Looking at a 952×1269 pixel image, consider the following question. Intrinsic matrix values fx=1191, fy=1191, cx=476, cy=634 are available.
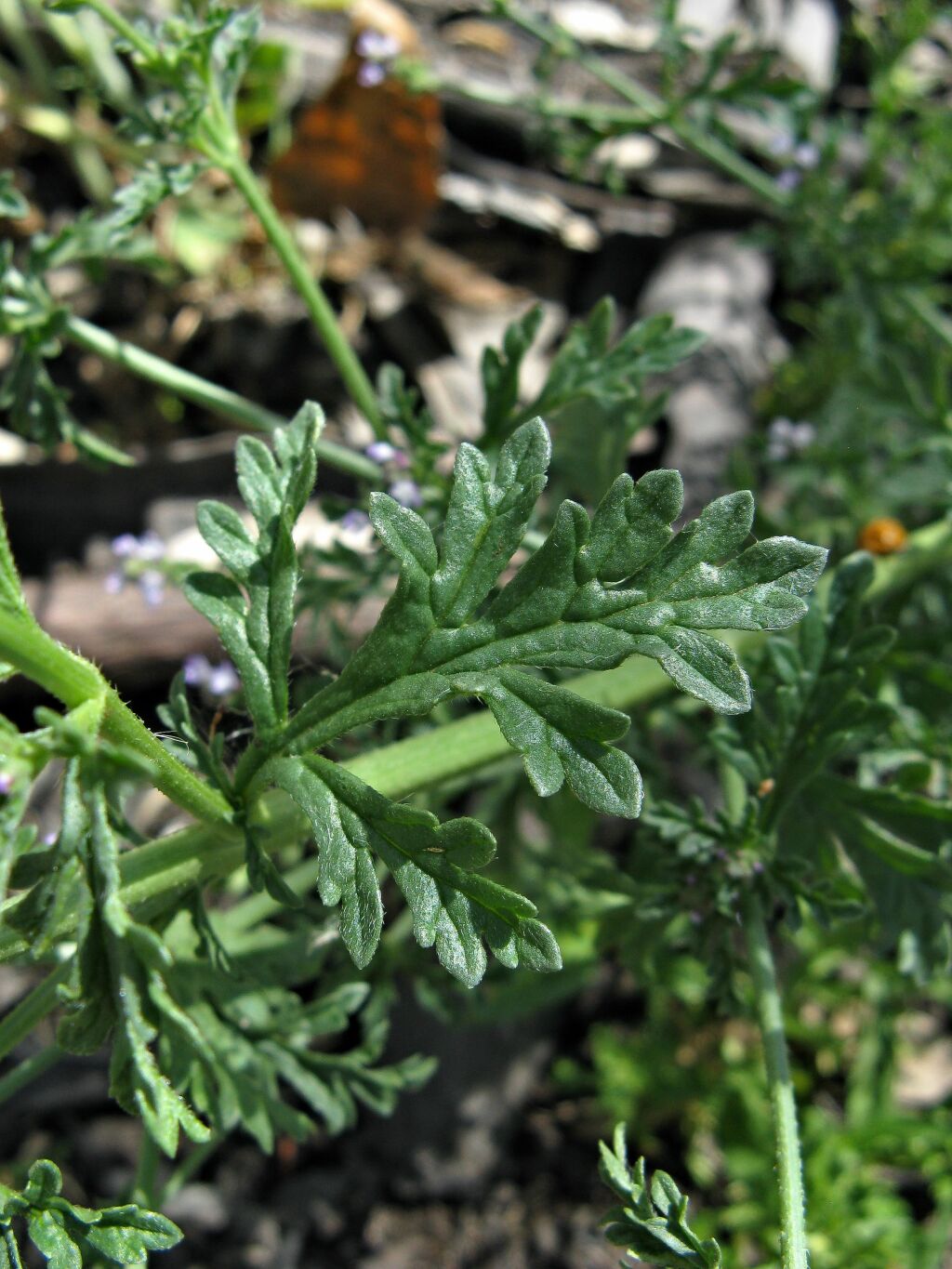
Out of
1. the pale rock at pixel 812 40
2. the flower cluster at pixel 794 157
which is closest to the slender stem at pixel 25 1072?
the flower cluster at pixel 794 157

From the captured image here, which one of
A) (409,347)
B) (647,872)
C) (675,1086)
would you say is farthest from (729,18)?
(675,1086)

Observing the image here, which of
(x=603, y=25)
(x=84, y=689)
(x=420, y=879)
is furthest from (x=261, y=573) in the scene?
(x=603, y=25)

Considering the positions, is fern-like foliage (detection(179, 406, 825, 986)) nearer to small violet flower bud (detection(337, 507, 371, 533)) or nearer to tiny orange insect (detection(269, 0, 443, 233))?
small violet flower bud (detection(337, 507, 371, 533))

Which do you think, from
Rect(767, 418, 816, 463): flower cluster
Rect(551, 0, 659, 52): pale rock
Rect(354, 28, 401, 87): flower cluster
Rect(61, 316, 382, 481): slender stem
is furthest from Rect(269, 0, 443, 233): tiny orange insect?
Rect(61, 316, 382, 481): slender stem

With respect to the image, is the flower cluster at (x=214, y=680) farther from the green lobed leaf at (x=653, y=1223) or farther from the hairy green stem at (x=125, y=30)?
the green lobed leaf at (x=653, y=1223)

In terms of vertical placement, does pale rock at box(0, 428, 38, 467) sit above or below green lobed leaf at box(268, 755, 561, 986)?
below

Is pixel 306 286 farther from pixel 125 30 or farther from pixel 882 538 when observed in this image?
pixel 882 538
